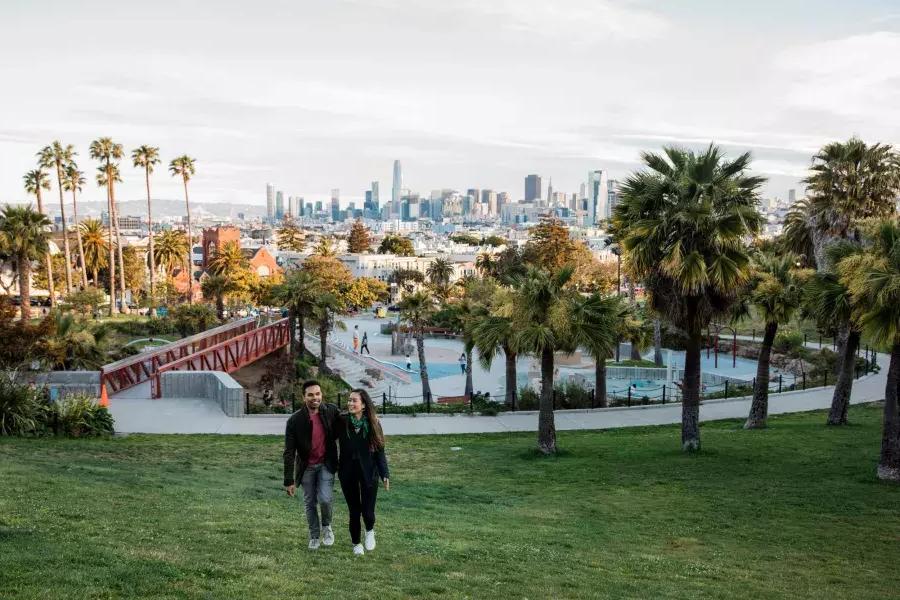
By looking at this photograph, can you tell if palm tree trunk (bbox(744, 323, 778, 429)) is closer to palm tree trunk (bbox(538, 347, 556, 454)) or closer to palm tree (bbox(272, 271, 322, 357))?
palm tree trunk (bbox(538, 347, 556, 454))

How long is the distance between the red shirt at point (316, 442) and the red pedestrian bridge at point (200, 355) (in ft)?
56.7

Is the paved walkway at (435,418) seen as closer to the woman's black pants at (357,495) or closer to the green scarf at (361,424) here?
the woman's black pants at (357,495)

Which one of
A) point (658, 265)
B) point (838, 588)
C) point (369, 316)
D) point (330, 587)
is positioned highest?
point (658, 265)

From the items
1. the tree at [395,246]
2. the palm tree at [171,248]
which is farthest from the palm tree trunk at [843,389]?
the tree at [395,246]

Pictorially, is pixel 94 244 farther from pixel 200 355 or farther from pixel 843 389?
pixel 843 389

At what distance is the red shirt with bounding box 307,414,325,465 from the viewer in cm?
795

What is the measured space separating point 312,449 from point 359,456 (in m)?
0.50

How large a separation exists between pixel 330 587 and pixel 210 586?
Answer: 1.09 meters

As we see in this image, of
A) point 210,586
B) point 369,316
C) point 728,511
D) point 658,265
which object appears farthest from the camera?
point 369,316

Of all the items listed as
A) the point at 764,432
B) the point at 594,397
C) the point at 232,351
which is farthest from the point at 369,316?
the point at 764,432

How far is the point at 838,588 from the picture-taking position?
28.7 feet

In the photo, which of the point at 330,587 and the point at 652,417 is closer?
the point at 330,587

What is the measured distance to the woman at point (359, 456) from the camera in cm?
798

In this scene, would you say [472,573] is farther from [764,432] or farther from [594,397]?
[594,397]
